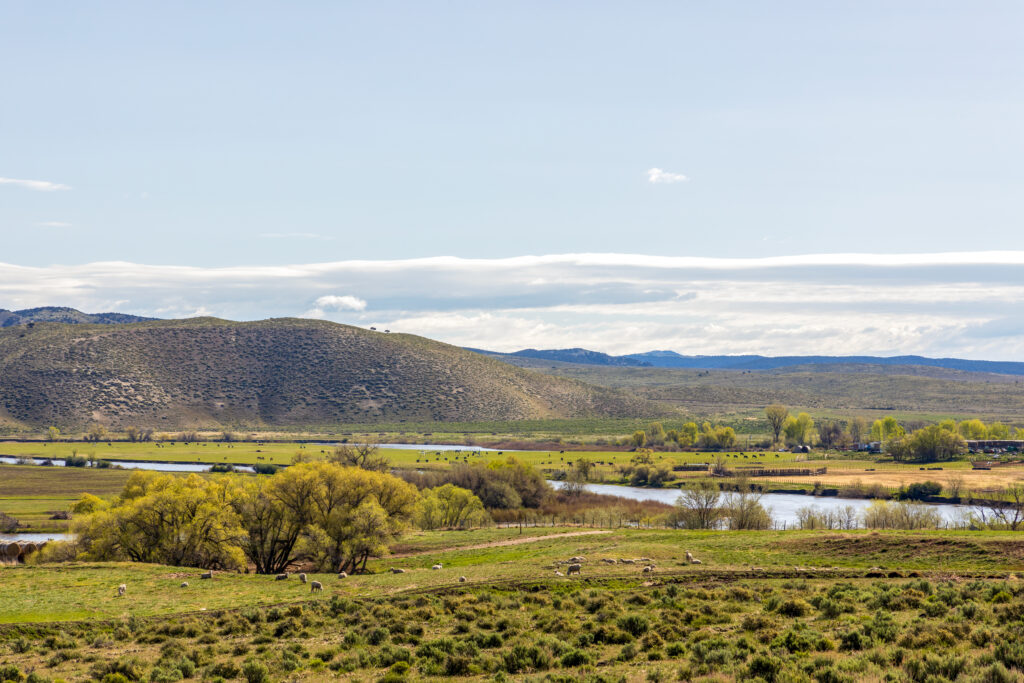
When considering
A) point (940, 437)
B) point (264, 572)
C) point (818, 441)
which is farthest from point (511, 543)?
point (818, 441)

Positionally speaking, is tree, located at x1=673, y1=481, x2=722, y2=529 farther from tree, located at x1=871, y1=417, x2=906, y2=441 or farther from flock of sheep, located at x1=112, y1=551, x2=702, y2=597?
tree, located at x1=871, y1=417, x2=906, y2=441

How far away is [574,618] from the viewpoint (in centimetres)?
2938

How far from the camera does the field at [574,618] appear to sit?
878 inches

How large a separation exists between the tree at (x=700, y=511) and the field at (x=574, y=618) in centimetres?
2910

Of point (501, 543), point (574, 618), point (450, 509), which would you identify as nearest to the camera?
point (574, 618)

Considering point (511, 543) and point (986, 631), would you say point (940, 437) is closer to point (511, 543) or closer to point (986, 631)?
point (511, 543)

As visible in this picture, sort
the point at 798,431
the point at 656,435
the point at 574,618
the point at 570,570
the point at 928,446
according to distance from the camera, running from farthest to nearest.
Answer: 1. the point at 656,435
2. the point at 798,431
3. the point at 928,446
4. the point at 570,570
5. the point at 574,618

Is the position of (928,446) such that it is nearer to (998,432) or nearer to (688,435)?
(998,432)

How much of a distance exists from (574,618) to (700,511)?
5154 cm

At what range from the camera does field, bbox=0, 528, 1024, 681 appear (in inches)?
878

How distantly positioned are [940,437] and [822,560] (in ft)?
426

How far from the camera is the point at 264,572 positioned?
55156 millimetres

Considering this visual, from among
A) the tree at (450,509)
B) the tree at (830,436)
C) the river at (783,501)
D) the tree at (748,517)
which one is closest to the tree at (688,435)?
the tree at (830,436)

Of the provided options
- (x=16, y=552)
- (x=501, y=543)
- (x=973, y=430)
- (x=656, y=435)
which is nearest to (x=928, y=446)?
(x=973, y=430)
